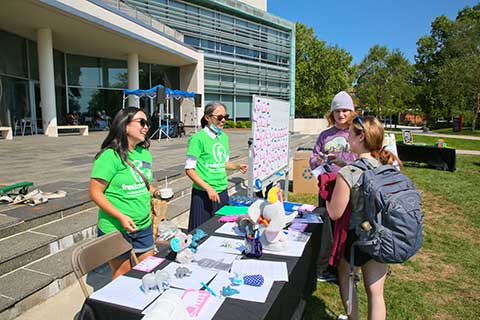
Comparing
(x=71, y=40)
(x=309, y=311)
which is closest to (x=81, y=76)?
(x=71, y=40)

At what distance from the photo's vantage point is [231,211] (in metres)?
2.80

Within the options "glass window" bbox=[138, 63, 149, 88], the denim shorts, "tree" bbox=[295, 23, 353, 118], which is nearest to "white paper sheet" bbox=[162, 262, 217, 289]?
the denim shorts

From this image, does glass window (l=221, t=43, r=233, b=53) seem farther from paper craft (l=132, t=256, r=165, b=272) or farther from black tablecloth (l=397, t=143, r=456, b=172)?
paper craft (l=132, t=256, r=165, b=272)

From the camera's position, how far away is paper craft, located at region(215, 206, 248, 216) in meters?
2.75

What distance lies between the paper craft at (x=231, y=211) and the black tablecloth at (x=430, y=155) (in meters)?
9.64

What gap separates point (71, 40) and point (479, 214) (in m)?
16.9

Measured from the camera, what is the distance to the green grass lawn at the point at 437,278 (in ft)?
9.62

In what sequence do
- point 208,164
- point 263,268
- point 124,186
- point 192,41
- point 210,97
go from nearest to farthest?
point 263,268 < point 124,186 < point 208,164 < point 192,41 < point 210,97

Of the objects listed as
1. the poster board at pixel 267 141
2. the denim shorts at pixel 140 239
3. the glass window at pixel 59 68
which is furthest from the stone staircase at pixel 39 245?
the glass window at pixel 59 68

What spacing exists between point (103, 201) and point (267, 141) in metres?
2.12

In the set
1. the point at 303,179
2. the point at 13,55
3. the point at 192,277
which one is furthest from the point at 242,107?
the point at 192,277

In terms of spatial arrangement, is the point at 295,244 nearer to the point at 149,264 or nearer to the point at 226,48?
the point at 149,264

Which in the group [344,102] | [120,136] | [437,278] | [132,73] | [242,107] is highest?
[132,73]

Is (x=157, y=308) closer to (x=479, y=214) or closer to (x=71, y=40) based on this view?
(x=479, y=214)
